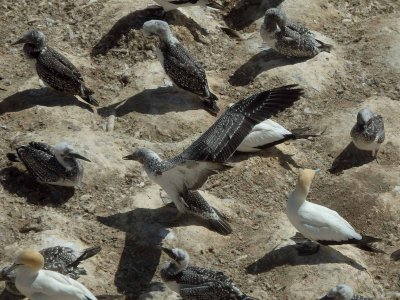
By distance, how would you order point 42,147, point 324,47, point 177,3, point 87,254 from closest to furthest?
point 87,254 → point 42,147 → point 177,3 → point 324,47

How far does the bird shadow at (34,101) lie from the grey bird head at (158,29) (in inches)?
66.0

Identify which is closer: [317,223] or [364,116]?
[317,223]

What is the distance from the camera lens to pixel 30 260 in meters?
14.5

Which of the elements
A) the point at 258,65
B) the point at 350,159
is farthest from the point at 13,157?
the point at 350,159

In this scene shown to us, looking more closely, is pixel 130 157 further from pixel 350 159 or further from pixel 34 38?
pixel 350 159

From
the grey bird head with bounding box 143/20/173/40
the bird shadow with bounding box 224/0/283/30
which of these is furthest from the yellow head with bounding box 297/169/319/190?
the bird shadow with bounding box 224/0/283/30

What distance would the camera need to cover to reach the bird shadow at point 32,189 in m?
16.9

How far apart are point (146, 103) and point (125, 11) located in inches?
95.6

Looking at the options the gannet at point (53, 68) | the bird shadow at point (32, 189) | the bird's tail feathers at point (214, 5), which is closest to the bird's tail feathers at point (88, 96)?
the gannet at point (53, 68)

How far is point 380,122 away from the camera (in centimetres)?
1872

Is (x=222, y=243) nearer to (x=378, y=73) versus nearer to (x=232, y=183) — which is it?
(x=232, y=183)

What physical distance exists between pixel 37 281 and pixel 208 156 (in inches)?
117

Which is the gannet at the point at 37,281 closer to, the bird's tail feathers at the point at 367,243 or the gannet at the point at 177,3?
the bird's tail feathers at the point at 367,243

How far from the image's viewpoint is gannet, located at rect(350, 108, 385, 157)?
1811cm
